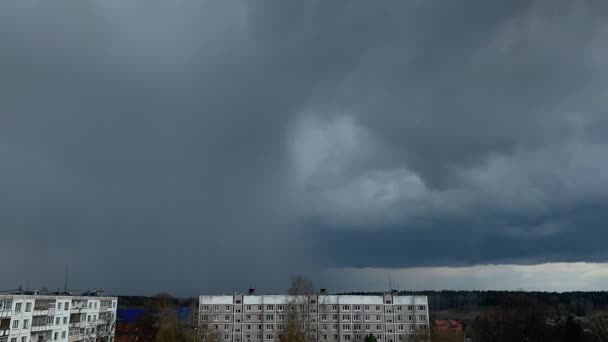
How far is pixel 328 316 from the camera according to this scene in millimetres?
98312

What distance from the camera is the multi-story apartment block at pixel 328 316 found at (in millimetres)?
97312

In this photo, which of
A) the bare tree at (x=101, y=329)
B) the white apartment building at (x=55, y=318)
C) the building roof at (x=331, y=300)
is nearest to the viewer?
the white apartment building at (x=55, y=318)

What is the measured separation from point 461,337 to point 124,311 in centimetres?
10294

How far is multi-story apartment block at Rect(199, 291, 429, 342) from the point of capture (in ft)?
319

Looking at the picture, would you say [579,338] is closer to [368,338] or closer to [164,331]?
[368,338]

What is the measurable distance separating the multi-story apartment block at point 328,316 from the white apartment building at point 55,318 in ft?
72.6

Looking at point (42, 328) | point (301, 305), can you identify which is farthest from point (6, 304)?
point (301, 305)

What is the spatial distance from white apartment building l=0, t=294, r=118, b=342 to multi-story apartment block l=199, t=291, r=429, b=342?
22.1m

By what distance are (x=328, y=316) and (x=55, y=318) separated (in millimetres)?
54441

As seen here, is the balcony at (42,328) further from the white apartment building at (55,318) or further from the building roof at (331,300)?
the building roof at (331,300)

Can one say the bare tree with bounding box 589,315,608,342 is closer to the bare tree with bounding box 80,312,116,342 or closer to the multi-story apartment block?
the multi-story apartment block

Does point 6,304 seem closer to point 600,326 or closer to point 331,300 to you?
point 331,300

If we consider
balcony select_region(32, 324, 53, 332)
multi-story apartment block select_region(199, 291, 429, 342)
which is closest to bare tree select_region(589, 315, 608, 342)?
multi-story apartment block select_region(199, 291, 429, 342)

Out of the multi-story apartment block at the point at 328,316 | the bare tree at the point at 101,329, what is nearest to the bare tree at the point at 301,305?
the multi-story apartment block at the point at 328,316
